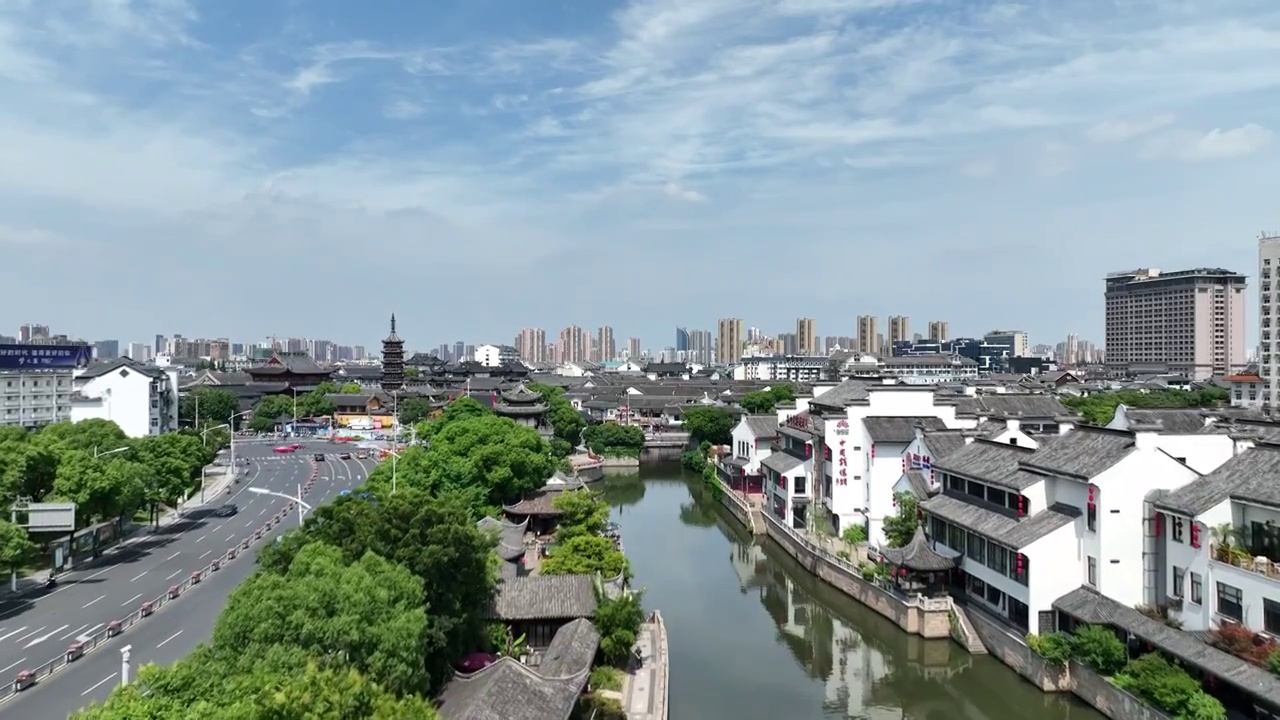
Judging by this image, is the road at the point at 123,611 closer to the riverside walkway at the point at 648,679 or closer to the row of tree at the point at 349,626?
the row of tree at the point at 349,626

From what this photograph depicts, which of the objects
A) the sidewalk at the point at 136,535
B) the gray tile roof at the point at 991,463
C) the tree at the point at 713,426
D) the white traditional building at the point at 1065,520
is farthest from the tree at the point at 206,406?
the white traditional building at the point at 1065,520

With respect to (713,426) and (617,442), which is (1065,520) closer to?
(713,426)

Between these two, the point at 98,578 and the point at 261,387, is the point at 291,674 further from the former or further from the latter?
the point at 261,387

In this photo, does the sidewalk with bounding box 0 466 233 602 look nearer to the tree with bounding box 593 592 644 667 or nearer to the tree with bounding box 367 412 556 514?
the tree with bounding box 367 412 556 514

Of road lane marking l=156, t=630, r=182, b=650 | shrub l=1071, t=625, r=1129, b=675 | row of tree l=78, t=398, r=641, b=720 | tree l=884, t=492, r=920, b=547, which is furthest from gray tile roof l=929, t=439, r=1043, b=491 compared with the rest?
road lane marking l=156, t=630, r=182, b=650

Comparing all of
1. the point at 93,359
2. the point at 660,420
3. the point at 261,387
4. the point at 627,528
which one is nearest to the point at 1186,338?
the point at 660,420

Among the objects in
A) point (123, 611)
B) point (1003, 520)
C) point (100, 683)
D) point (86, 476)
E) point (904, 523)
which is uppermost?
point (86, 476)

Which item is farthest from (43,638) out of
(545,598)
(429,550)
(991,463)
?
(991,463)
